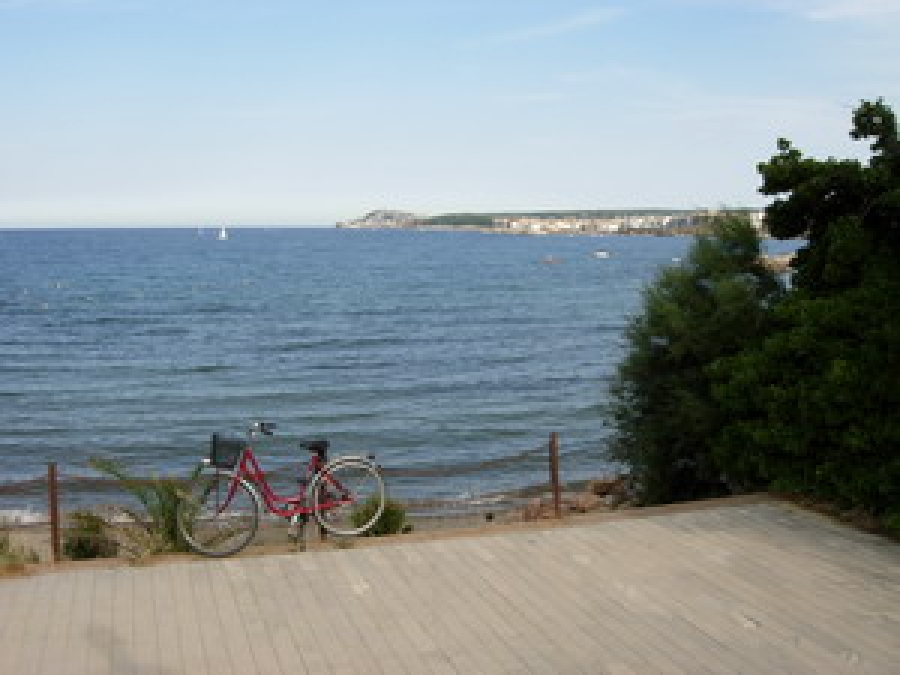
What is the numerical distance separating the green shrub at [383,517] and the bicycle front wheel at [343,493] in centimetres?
7

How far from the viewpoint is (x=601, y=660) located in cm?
642

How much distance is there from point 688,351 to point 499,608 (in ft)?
16.4

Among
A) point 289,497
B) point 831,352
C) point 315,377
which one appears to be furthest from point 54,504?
point 315,377

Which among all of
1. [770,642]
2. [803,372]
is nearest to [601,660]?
[770,642]

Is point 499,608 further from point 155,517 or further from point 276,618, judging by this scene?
point 155,517

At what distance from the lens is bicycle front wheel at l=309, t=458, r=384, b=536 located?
364 inches

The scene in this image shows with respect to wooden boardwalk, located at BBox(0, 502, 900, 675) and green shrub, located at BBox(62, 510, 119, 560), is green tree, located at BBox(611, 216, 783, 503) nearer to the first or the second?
wooden boardwalk, located at BBox(0, 502, 900, 675)

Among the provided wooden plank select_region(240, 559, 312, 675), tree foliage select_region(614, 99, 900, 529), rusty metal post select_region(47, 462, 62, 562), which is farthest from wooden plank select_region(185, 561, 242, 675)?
tree foliage select_region(614, 99, 900, 529)

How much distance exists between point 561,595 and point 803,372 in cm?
384

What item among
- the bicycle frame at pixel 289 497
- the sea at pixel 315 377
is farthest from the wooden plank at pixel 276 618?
the sea at pixel 315 377

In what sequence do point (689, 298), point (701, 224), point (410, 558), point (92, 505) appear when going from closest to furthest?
point (410, 558) → point (689, 298) → point (701, 224) → point (92, 505)

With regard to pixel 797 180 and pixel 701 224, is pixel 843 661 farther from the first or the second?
pixel 701 224

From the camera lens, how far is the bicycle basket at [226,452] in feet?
29.0

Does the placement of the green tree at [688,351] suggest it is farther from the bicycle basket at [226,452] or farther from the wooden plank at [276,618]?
the wooden plank at [276,618]
